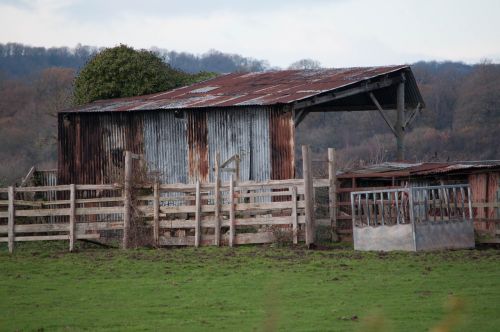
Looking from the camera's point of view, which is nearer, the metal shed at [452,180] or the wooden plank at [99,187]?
the metal shed at [452,180]

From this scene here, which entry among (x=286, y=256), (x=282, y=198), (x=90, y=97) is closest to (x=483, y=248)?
(x=286, y=256)

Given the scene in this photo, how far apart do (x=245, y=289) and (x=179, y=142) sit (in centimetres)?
1484

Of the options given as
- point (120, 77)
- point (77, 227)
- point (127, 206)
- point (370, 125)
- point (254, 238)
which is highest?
point (370, 125)

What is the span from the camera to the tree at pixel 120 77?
123ft

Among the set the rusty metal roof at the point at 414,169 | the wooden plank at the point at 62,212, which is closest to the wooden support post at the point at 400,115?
the rusty metal roof at the point at 414,169

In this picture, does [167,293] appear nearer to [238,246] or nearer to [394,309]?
[394,309]

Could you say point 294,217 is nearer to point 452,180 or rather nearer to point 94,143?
point 452,180

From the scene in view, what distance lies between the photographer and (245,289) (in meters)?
15.5

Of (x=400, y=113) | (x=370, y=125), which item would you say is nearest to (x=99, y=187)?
(x=400, y=113)

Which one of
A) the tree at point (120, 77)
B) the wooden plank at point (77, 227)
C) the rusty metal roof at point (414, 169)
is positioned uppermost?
the tree at point (120, 77)

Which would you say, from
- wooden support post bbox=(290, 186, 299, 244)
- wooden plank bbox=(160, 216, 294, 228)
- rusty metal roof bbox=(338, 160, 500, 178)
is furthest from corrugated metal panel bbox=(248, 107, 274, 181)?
wooden support post bbox=(290, 186, 299, 244)

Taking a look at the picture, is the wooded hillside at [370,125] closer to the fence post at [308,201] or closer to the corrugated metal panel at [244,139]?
the corrugated metal panel at [244,139]

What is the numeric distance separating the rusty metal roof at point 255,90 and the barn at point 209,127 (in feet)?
0.16

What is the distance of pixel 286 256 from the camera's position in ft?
66.6
